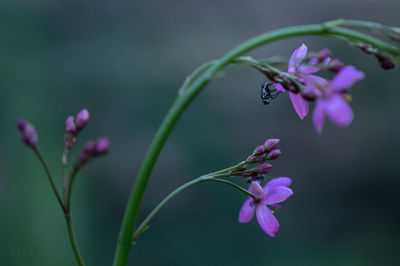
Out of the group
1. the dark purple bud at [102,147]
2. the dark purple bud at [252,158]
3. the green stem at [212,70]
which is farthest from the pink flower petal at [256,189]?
the dark purple bud at [102,147]

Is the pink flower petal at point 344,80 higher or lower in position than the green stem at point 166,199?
higher

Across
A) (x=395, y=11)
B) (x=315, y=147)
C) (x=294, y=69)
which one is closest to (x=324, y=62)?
(x=294, y=69)

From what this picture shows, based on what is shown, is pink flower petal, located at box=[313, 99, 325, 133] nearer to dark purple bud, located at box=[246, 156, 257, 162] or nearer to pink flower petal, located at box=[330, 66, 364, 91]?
pink flower petal, located at box=[330, 66, 364, 91]

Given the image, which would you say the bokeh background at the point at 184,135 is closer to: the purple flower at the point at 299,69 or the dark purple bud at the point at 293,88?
the purple flower at the point at 299,69

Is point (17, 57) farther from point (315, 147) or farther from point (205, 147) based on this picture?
point (315, 147)

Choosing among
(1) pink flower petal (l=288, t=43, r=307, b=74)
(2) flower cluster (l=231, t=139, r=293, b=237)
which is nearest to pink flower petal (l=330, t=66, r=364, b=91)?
(1) pink flower petal (l=288, t=43, r=307, b=74)

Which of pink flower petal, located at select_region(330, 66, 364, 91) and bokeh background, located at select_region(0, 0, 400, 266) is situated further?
bokeh background, located at select_region(0, 0, 400, 266)

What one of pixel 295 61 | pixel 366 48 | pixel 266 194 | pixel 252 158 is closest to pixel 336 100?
pixel 366 48
